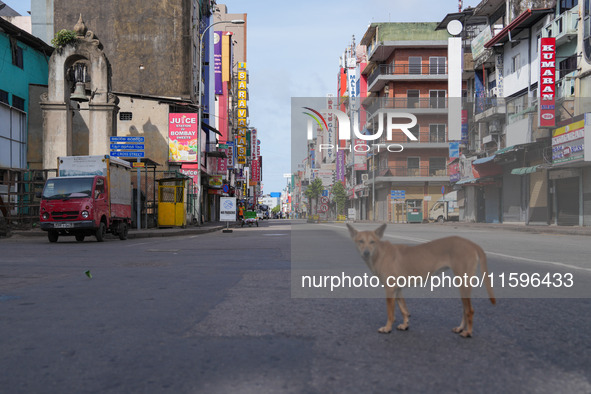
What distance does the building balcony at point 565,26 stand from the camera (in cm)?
2973

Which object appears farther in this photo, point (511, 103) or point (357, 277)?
point (511, 103)

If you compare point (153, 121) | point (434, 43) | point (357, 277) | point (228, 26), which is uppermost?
point (228, 26)

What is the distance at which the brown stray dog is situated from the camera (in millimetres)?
3281

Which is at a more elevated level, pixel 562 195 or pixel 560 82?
pixel 560 82

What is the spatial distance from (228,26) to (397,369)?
102 metres

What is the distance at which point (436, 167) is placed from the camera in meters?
62.2

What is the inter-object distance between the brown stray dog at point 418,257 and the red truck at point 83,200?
53.4 feet

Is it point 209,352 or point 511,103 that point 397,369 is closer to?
point 209,352

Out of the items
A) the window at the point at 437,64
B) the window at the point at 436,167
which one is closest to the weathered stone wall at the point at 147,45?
A: the window at the point at 436,167

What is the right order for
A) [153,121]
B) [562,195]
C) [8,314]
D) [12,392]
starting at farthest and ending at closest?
1. [153,121]
2. [562,195]
3. [8,314]
4. [12,392]

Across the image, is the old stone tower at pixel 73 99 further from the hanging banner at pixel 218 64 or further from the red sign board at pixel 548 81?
the hanging banner at pixel 218 64

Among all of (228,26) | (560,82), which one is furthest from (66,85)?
(228,26)

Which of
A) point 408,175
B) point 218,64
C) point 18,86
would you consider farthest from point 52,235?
point 218,64

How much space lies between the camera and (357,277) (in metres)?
7.78
